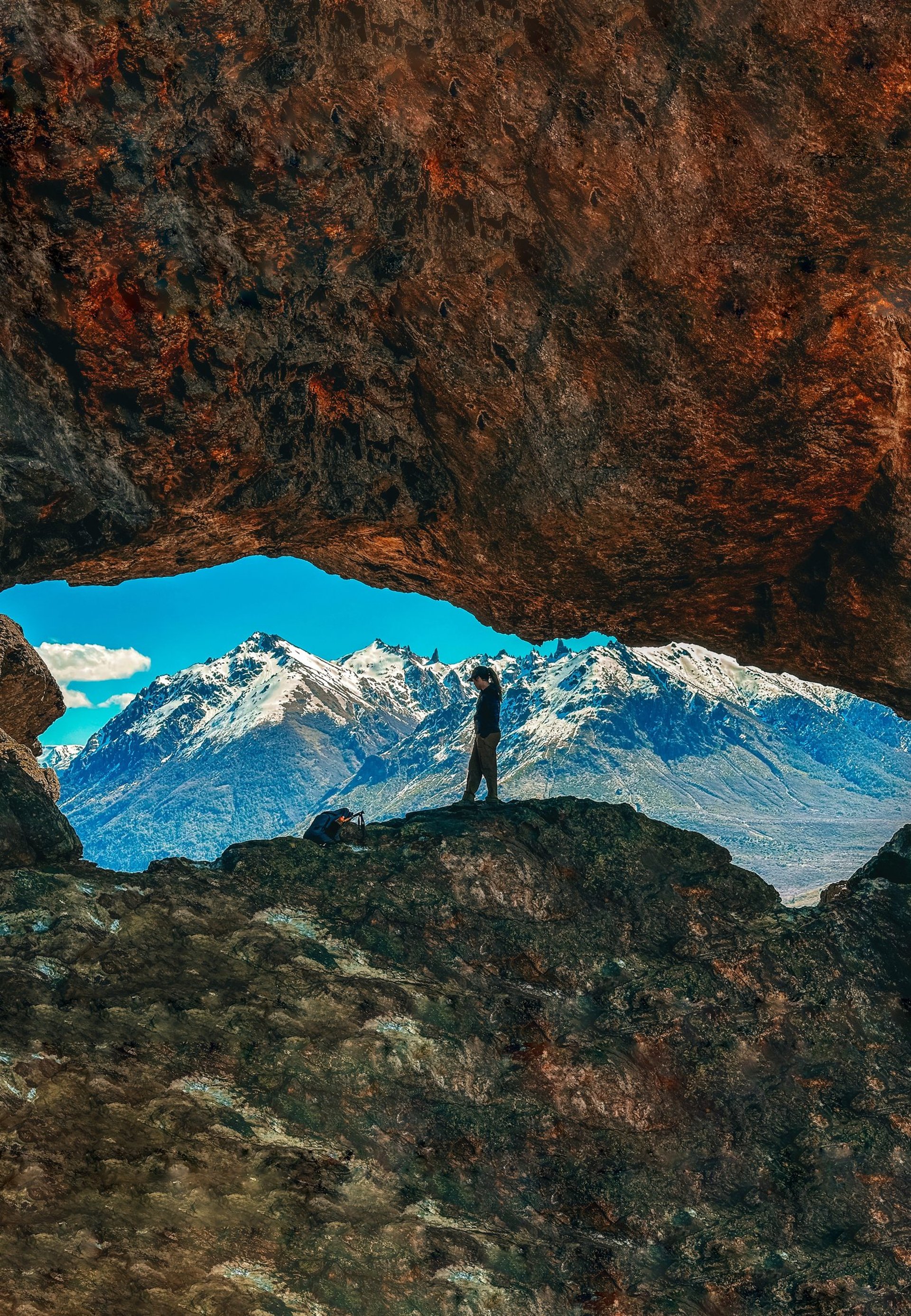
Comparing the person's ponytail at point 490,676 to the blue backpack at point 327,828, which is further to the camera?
the person's ponytail at point 490,676

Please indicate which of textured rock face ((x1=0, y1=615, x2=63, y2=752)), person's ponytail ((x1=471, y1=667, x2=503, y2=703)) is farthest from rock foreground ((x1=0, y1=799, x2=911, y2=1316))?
textured rock face ((x1=0, y1=615, x2=63, y2=752))

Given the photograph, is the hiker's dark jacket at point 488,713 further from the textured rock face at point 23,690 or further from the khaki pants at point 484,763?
the textured rock face at point 23,690

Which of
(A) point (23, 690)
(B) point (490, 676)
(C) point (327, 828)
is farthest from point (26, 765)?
(B) point (490, 676)

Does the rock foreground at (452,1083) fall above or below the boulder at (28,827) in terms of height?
below

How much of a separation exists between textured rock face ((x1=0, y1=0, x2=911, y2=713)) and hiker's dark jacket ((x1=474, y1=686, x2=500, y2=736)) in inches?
137

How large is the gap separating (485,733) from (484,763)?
93 cm

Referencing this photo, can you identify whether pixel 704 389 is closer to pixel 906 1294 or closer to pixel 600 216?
pixel 600 216

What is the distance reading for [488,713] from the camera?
25.8 meters

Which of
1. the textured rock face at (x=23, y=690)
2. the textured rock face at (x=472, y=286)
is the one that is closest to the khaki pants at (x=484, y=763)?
the textured rock face at (x=472, y=286)

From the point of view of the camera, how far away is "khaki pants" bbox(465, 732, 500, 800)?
85.4ft

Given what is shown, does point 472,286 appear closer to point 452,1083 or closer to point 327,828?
point 327,828

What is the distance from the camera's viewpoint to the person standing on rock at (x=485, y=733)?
84.4ft

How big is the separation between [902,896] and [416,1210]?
47.4 feet

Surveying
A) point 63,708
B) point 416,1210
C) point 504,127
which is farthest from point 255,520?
point 416,1210
